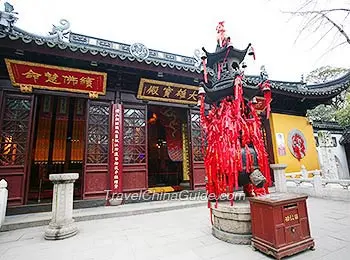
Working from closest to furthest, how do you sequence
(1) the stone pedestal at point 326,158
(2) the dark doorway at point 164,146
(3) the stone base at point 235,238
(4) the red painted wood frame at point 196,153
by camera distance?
1. (3) the stone base at point 235,238
2. (4) the red painted wood frame at point 196,153
3. (2) the dark doorway at point 164,146
4. (1) the stone pedestal at point 326,158

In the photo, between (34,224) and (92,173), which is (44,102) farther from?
(34,224)

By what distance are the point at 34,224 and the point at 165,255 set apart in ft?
12.3

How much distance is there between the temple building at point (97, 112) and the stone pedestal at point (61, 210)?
198cm

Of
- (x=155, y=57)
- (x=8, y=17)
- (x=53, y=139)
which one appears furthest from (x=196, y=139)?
(x=8, y=17)

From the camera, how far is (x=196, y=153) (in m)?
7.92

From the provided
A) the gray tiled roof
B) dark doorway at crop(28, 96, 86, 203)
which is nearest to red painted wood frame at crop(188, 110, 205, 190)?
the gray tiled roof

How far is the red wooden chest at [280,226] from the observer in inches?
108

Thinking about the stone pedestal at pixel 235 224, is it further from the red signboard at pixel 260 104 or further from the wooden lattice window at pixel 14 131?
the red signboard at pixel 260 104

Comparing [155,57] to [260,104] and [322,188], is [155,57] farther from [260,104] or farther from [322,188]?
[322,188]

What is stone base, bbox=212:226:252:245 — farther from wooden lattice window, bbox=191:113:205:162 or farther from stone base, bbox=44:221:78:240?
wooden lattice window, bbox=191:113:205:162

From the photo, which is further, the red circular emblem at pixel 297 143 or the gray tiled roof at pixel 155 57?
the red circular emblem at pixel 297 143

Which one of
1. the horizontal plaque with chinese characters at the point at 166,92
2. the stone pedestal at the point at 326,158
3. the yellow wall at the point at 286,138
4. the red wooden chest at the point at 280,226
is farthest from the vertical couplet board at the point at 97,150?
the stone pedestal at the point at 326,158

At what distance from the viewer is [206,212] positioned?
5.58 metres

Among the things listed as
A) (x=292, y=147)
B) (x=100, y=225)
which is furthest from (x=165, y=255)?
(x=292, y=147)
